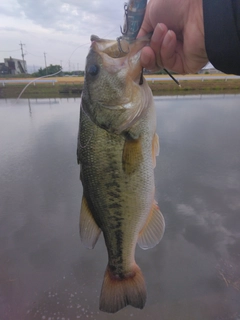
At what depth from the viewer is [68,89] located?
17.7 meters

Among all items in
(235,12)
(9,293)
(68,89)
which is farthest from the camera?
(68,89)

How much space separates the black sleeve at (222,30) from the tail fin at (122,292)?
1.29 metres

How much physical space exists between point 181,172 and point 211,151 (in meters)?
1.52

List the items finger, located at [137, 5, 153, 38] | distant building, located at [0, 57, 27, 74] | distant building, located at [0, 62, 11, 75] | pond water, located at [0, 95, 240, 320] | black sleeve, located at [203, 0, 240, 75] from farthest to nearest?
1. distant building, located at [0, 57, 27, 74]
2. distant building, located at [0, 62, 11, 75]
3. pond water, located at [0, 95, 240, 320]
4. finger, located at [137, 5, 153, 38]
5. black sleeve, located at [203, 0, 240, 75]

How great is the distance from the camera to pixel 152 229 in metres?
1.48

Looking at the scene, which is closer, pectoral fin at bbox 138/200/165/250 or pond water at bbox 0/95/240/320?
pectoral fin at bbox 138/200/165/250

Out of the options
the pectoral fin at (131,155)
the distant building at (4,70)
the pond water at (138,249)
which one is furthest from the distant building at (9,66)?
the pectoral fin at (131,155)

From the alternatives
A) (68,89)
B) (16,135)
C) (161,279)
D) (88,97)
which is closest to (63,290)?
(161,279)

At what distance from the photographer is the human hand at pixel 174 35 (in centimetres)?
127

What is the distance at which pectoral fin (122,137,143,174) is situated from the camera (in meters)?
1.29

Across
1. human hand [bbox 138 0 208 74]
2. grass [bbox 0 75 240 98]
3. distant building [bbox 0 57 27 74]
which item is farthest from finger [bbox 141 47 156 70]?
distant building [bbox 0 57 27 74]

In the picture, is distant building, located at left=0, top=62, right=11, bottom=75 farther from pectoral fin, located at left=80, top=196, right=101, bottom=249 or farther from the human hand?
pectoral fin, located at left=80, top=196, right=101, bottom=249

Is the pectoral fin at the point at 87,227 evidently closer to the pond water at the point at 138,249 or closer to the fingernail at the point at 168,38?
the fingernail at the point at 168,38

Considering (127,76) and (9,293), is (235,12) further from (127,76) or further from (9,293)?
(9,293)
